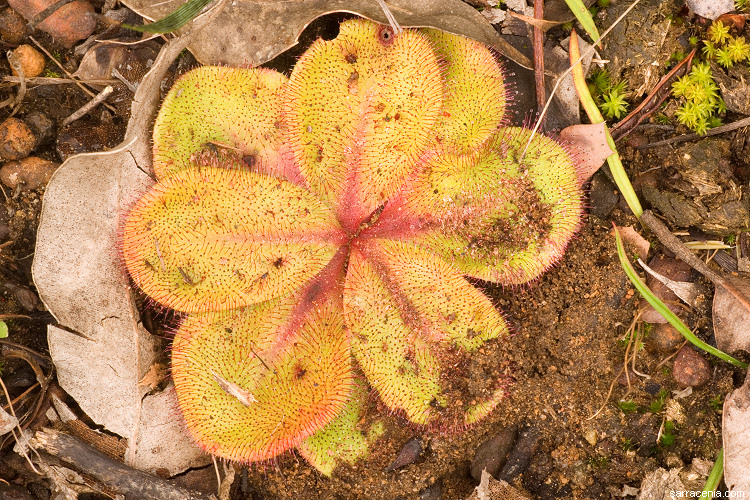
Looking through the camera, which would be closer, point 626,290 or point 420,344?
point 420,344

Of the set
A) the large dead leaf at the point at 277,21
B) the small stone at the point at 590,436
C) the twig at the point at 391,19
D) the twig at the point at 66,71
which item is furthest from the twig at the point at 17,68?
the small stone at the point at 590,436

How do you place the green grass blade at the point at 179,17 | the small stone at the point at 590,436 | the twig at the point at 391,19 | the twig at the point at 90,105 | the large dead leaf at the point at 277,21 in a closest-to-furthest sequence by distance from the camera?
the green grass blade at the point at 179,17, the twig at the point at 391,19, the large dead leaf at the point at 277,21, the small stone at the point at 590,436, the twig at the point at 90,105

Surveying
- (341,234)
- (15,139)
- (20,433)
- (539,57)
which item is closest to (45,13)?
(15,139)

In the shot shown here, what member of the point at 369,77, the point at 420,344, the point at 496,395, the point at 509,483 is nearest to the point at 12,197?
the point at 369,77

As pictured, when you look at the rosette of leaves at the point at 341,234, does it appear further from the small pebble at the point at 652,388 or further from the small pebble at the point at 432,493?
the small pebble at the point at 652,388

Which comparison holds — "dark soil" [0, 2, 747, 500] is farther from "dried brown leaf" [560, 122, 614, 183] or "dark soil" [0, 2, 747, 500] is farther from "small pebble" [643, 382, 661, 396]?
"dried brown leaf" [560, 122, 614, 183]

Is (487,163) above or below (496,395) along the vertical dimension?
above

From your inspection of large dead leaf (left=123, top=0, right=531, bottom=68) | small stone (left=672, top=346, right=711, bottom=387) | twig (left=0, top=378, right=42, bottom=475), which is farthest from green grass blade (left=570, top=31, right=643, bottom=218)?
twig (left=0, top=378, right=42, bottom=475)

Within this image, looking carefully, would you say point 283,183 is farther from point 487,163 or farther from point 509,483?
point 509,483
